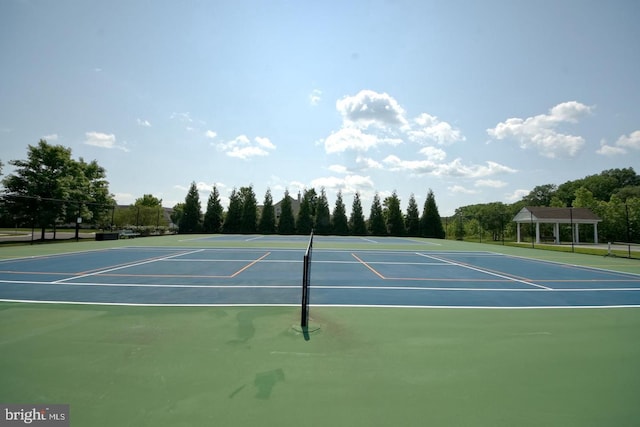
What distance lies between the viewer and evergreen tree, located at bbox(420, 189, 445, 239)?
5250 cm

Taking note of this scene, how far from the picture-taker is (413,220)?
54.5 m

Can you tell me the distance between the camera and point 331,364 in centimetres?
423

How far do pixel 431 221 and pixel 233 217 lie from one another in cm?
3700

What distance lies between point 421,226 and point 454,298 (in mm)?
47718

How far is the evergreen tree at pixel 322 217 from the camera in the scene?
55312 mm

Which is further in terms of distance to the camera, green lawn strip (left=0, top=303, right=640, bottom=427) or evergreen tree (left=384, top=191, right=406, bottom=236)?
evergreen tree (left=384, top=191, right=406, bottom=236)

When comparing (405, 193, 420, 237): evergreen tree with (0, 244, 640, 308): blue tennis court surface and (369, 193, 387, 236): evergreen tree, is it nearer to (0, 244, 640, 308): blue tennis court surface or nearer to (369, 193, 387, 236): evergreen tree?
(369, 193, 387, 236): evergreen tree

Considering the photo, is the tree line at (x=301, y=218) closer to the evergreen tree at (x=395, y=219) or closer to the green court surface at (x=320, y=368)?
the evergreen tree at (x=395, y=219)

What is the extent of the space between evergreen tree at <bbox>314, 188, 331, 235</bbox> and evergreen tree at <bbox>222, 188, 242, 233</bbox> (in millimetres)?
14916

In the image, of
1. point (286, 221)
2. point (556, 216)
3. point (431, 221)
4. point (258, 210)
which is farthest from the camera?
point (258, 210)

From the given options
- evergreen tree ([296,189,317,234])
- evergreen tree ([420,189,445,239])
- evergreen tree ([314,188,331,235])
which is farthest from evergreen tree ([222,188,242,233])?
evergreen tree ([420,189,445,239])

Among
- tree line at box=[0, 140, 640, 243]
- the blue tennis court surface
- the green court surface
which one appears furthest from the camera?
tree line at box=[0, 140, 640, 243]

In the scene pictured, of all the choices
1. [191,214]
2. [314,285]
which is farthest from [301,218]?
[314,285]

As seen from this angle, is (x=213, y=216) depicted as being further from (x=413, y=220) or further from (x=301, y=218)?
(x=413, y=220)
